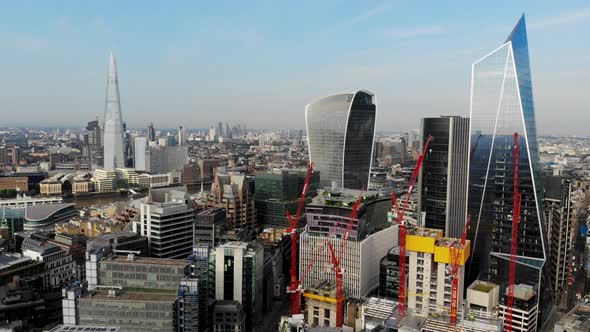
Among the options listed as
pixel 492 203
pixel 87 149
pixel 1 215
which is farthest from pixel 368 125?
pixel 87 149

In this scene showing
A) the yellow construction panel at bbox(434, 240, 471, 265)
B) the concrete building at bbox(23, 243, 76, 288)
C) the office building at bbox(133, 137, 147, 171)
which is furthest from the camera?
the office building at bbox(133, 137, 147, 171)

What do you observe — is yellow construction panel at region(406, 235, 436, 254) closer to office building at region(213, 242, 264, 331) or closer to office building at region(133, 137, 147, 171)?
office building at region(213, 242, 264, 331)

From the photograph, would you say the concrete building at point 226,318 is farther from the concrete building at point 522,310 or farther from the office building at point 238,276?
the concrete building at point 522,310

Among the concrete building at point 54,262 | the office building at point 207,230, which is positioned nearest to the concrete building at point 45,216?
the concrete building at point 54,262

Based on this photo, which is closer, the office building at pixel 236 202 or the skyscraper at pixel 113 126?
the office building at pixel 236 202

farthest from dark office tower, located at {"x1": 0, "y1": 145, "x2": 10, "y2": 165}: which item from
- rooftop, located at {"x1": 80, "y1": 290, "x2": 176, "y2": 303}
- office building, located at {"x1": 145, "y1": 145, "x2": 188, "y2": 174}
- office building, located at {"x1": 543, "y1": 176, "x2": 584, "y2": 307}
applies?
→ office building, located at {"x1": 543, "y1": 176, "x2": 584, "y2": 307}

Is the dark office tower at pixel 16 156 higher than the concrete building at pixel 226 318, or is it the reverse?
the dark office tower at pixel 16 156

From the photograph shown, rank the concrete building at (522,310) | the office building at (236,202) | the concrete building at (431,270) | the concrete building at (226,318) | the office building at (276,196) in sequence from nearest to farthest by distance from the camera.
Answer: the concrete building at (226,318)
the concrete building at (522,310)
the concrete building at (431,270)
the office building at (236,202)
the office building at (276,196)
